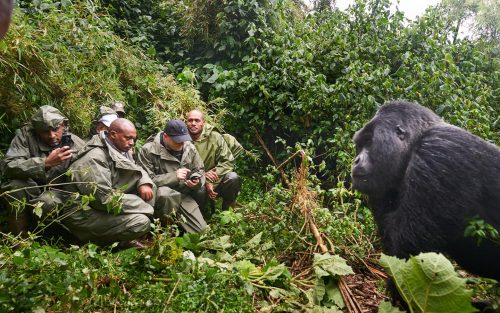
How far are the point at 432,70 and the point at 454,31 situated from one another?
1.49 metres

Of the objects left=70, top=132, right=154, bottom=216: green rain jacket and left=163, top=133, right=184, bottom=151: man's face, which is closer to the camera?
left=70, top=132, right=154, bottom=216: green rain jacket

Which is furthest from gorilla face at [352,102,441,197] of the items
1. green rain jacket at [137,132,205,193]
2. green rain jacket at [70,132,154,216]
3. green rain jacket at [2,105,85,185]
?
green rain jacket at [2,105,85,185]

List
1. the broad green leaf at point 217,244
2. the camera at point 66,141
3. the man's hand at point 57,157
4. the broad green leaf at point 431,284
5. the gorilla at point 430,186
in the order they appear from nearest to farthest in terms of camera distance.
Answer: the broad green leaf at point 431,284 < the gorilla at point 430,186 < the broad green leaf at point 217,244 < the man's hand at point 57,157 < the camera at point 66,141

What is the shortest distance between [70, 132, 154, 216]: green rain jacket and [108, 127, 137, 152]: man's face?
93mm

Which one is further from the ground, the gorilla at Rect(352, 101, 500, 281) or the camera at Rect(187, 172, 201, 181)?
the gorilla at Rect(352, 101, 500, 281)

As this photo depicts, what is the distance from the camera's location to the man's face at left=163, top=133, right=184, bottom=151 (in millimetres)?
4648

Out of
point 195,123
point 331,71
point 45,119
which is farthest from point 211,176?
point 331,71

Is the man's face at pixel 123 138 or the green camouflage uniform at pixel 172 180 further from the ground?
the man's face at pixel 123 138

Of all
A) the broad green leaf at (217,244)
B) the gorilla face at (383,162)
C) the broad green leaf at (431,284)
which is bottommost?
the broad green leaf at (217,244)

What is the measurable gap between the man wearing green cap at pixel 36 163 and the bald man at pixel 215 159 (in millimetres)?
1562

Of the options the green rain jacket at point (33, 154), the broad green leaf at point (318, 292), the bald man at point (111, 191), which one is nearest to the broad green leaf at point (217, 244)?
the bald man at point (111, 191)

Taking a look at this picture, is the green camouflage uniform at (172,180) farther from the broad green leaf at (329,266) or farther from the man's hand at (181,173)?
the broad green leaf at (329,266)

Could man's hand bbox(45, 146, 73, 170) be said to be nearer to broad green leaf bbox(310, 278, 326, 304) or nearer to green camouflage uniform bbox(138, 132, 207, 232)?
green camouflage uniform bbox(138, 132, 207, 232)

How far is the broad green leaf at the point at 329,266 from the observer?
2934mm
